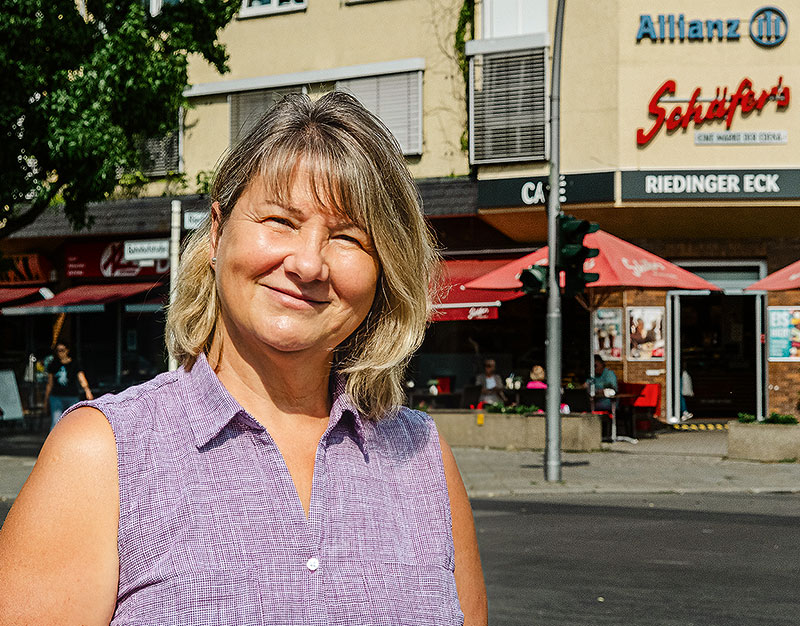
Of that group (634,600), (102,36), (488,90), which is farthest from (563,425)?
(634,600)

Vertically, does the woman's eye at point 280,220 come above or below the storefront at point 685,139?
below

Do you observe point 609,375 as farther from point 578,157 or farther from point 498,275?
point 578,157

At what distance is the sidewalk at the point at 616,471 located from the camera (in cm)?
1263

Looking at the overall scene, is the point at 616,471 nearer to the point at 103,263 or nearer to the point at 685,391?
the point at 685,391

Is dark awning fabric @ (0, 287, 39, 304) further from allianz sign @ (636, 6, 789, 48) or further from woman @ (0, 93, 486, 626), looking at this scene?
woman @ (0, 93, 486, 626)

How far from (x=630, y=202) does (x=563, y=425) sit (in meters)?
4.52

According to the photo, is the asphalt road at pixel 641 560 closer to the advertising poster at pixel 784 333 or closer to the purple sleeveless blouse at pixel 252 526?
the purple sleeveless blouse at pixel 252 526

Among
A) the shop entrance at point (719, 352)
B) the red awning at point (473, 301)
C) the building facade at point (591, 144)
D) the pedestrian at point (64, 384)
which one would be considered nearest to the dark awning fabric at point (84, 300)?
the building facade at point (591, 144)

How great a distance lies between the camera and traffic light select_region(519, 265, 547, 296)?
1341 cm

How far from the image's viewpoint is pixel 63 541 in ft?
5.10

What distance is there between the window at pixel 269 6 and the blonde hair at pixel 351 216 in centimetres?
2104

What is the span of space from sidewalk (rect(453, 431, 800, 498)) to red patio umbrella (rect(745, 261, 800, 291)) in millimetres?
2539

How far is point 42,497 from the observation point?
1559mm

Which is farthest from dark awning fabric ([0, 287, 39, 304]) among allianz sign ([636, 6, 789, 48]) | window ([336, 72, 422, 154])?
allianz sign ([636, 6, 789, 48])
